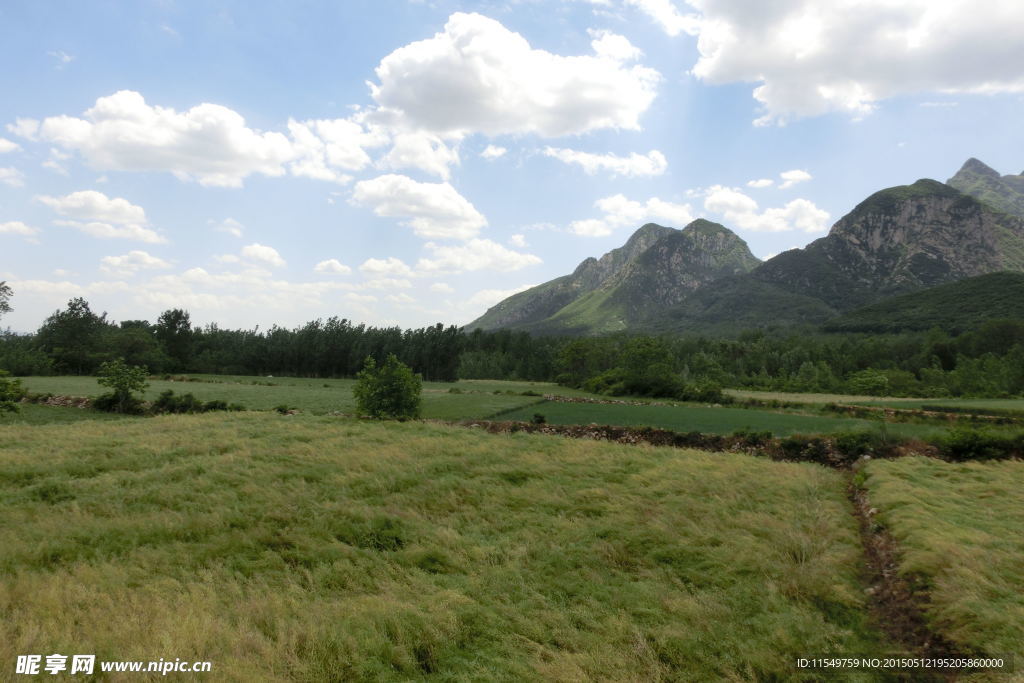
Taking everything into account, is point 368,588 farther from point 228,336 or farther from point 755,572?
point 228,336

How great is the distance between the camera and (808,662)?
8555 millimetres

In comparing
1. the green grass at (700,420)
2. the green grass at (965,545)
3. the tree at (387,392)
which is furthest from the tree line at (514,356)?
the green grass at (965,545)

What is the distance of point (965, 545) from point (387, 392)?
37793 millimetres

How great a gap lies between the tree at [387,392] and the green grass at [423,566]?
19.0 m

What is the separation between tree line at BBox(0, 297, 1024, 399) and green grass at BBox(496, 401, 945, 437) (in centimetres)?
2951

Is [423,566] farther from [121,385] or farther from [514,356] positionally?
[514,356]

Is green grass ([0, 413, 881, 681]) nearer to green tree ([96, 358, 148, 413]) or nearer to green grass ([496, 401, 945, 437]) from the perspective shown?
green grass ([496, 401, 945, 437])

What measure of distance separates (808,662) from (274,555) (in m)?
11.9

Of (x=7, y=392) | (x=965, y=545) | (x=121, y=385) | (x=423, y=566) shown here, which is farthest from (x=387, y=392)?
(x=965, y=545)

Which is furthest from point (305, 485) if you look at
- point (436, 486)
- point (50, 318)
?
point (50, 318)

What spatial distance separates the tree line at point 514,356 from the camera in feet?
328

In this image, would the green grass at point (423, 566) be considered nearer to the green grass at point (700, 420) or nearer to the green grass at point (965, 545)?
the green grass at point (965, 545)

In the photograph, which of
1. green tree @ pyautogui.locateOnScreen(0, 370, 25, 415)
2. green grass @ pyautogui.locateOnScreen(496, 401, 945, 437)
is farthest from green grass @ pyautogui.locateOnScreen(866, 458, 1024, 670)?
green tree @ pyautogui.locateOnScreen(0, 370, 25, 415)

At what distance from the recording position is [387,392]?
1682 inches
